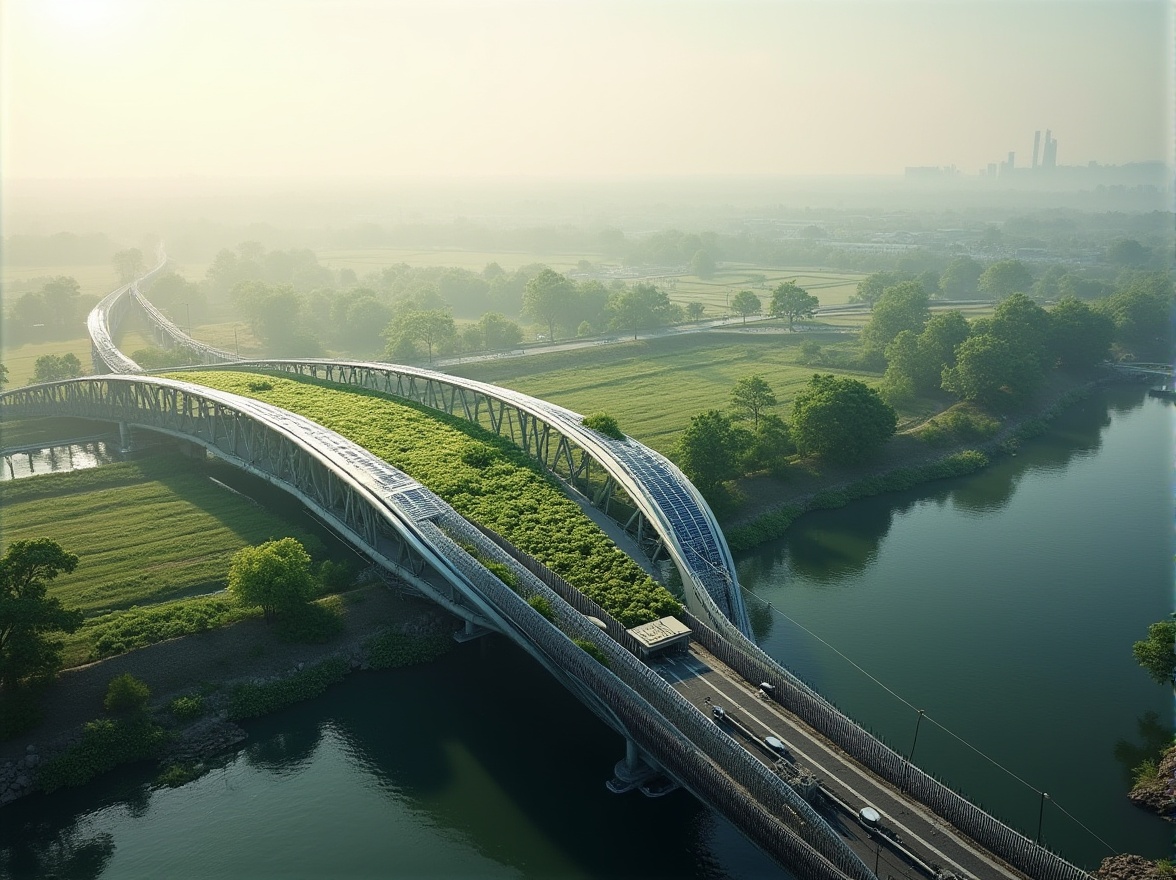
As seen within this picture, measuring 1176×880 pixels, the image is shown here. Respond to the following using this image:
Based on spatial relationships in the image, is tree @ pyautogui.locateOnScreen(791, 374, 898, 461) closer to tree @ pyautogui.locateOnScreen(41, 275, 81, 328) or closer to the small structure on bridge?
the small structure on bridge

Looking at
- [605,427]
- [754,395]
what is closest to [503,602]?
[605,427]

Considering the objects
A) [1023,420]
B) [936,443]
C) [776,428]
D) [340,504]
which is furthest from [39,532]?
[1023,420]

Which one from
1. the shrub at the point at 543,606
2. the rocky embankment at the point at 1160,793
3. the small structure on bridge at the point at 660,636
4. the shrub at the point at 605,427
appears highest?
the shrub at the point at 605,427

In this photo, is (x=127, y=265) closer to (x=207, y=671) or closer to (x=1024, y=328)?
(x=1024, y=328)

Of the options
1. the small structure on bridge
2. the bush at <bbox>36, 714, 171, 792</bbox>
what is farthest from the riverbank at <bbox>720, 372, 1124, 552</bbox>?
the bush at <bbox>36, 714, 171, 792</bbox>

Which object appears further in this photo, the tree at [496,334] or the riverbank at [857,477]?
the tree at [496,334]

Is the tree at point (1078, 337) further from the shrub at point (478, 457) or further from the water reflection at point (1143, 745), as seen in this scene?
the shrub at point (478, 457)

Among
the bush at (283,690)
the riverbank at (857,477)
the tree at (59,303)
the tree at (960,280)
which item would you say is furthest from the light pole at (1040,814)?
the tree at (960,280)
